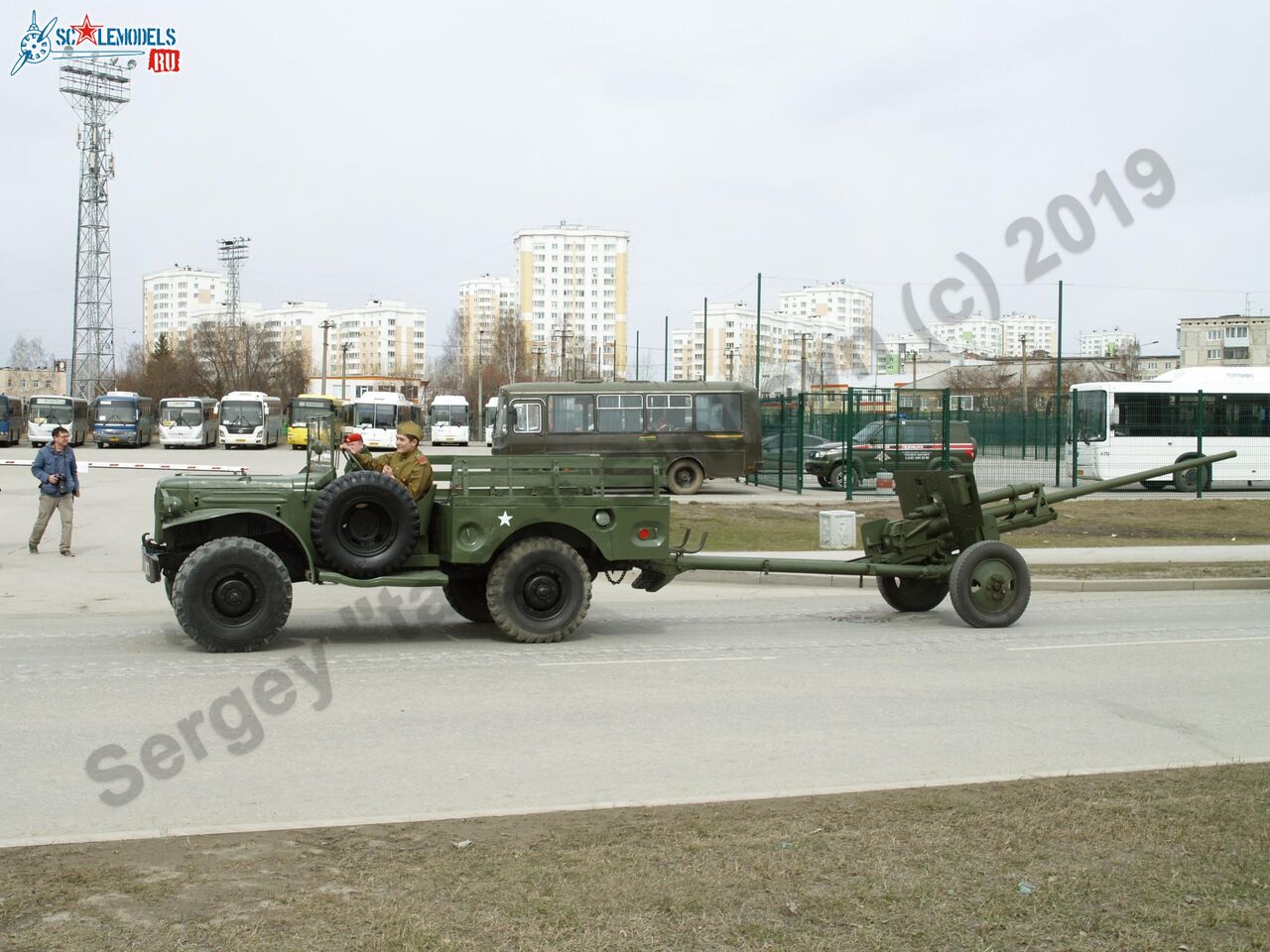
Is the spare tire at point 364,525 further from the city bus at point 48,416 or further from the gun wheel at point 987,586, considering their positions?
the city bus at point 48,416

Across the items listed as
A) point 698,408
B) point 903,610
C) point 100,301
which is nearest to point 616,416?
point 698,408

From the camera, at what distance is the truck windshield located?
61844 millimetres

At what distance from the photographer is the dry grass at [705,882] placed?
446cm

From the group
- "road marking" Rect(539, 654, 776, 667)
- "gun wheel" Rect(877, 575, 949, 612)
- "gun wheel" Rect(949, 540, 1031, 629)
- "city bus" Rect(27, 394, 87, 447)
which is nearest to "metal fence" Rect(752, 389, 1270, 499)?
"gun wheel" Rect(877, 575, 949, 612)

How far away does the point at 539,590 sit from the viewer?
11219 mm

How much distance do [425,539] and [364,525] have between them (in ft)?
1.83

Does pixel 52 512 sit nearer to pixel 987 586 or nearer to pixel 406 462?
pixel 406 462

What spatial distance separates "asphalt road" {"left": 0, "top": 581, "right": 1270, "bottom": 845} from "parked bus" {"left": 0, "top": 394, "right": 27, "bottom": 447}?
51.7 metres

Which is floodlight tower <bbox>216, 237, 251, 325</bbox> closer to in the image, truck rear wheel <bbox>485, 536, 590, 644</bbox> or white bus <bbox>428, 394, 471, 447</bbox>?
white bus <bbox>428, 394, 471, 447</bbox>

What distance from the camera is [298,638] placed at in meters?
11.5

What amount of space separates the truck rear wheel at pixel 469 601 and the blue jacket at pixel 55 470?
8.53 m

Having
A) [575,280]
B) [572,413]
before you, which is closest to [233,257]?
[575,280]

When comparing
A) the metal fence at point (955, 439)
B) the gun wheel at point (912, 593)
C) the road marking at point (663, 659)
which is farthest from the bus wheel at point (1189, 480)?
the road marking at point (663, 659)

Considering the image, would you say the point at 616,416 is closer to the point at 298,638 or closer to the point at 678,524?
the point at 678,524
